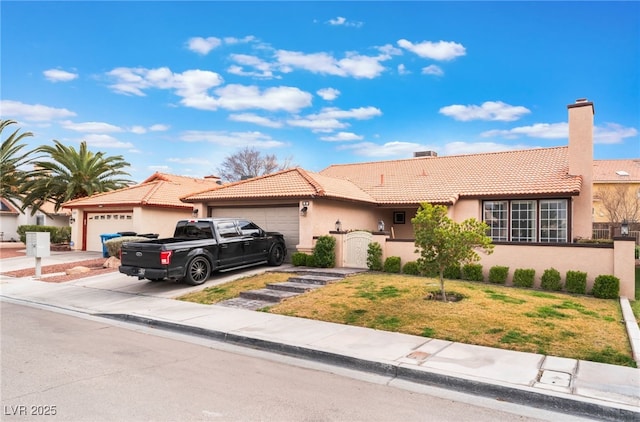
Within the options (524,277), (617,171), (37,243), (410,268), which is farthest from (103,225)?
(617,171)

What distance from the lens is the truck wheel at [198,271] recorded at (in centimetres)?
1309

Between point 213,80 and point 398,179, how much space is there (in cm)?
1132

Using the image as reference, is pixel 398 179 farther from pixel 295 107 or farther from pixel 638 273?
pixel 295 107

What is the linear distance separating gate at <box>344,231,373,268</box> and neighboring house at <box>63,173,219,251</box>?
1281 centimetres

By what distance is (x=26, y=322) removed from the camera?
9305 millimetres

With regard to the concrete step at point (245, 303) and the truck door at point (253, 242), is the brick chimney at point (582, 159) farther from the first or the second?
the concrete step at point (245, 303)

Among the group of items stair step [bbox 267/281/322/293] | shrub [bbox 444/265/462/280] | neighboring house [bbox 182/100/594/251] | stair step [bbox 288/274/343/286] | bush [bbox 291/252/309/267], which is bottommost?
stair step [bbox 267/281/322/293]

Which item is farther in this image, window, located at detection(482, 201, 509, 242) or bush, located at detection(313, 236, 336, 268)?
window, located at detection(482, 201, 509, 242)

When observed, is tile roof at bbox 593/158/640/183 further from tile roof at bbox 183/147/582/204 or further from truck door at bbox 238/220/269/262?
truck door at bbox 238/220/269/262

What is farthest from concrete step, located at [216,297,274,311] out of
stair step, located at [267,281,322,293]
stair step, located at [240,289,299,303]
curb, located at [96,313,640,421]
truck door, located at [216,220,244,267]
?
truck door, located at [216,220,244,267]

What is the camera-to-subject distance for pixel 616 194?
33812 mm

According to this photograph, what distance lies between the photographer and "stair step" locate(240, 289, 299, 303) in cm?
1119

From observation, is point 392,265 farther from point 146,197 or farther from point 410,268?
point 146,197

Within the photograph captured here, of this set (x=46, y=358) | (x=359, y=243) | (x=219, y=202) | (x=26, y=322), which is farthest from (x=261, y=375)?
(x=219, y=202)
